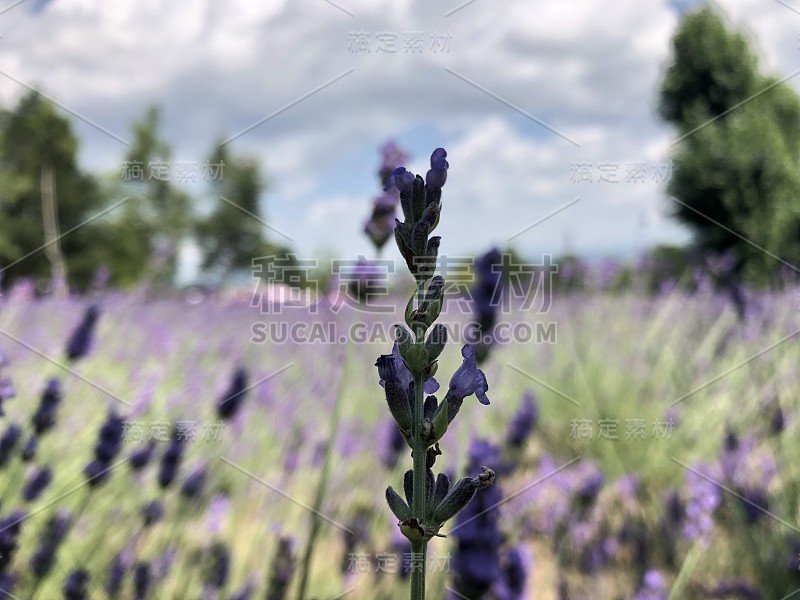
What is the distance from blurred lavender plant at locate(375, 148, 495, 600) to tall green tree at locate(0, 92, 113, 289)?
57.2 ft

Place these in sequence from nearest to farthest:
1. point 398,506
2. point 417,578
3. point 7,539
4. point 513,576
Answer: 1. point 417,578
2. point 398,506
3. point 7,539
4. point 513,576

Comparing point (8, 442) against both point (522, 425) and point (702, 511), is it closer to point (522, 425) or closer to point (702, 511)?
point (522, 425)

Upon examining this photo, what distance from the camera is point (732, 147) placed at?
42.5 feet

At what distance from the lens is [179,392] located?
3.37 metres

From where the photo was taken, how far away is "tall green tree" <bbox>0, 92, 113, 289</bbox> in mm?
16453

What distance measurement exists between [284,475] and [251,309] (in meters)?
2.87

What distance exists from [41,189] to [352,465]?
1625 centimetres

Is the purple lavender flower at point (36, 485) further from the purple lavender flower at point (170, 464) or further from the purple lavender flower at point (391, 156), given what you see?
the purple lavender flower at point (391, 156)

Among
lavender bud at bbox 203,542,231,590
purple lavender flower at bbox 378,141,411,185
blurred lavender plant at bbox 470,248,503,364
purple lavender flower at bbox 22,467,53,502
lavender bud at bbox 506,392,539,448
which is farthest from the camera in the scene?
lavender bud at bbox 506,392,539,448

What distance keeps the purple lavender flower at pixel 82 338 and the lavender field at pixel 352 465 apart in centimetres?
2

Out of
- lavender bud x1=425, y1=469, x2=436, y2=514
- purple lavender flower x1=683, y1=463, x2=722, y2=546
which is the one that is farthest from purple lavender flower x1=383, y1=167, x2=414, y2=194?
purple lavender flower x1=683, y1=463, x2=722, y2=546

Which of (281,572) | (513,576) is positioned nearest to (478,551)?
(513,576)

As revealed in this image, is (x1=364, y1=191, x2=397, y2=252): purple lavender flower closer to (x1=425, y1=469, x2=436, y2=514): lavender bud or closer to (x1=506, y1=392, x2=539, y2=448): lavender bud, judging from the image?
(x1=506, y1=392, x2=539, y2=448): lavender bud

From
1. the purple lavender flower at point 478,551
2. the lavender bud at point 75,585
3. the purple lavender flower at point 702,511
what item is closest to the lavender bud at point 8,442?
the lavender bud at point 75,585
